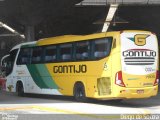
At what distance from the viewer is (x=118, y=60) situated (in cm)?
2077

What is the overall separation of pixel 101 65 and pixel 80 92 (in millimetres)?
2378

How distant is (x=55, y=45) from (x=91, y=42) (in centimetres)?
335

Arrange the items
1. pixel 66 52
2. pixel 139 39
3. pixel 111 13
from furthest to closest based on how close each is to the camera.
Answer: pixel 111 13 → pixel 66 52 → pixel 139 39

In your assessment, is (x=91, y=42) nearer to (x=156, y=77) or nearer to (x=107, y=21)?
(x=156, y=77)

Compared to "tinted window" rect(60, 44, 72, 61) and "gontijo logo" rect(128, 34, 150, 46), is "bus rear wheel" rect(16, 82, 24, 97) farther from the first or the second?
"gontijo logo" rect(128, 34, 150, 46)

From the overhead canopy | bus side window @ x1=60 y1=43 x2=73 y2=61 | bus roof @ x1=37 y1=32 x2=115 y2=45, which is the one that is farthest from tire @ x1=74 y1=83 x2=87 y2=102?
the overhead canopy

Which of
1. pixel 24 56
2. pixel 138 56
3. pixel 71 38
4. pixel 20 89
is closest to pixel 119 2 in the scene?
pixel 24 56

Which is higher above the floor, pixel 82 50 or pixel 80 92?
pixel 82 50

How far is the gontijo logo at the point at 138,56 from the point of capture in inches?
821

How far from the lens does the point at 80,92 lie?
2338cm

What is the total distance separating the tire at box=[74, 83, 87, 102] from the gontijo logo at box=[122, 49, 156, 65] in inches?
123

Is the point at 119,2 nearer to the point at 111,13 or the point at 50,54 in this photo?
the point at 111,13

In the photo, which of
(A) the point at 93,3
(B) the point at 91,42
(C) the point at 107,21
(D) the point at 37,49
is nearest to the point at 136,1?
(A) the point at 93,3

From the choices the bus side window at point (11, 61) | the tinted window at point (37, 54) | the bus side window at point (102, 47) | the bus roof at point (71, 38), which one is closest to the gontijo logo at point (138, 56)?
the bus side window at point (102, 47)
